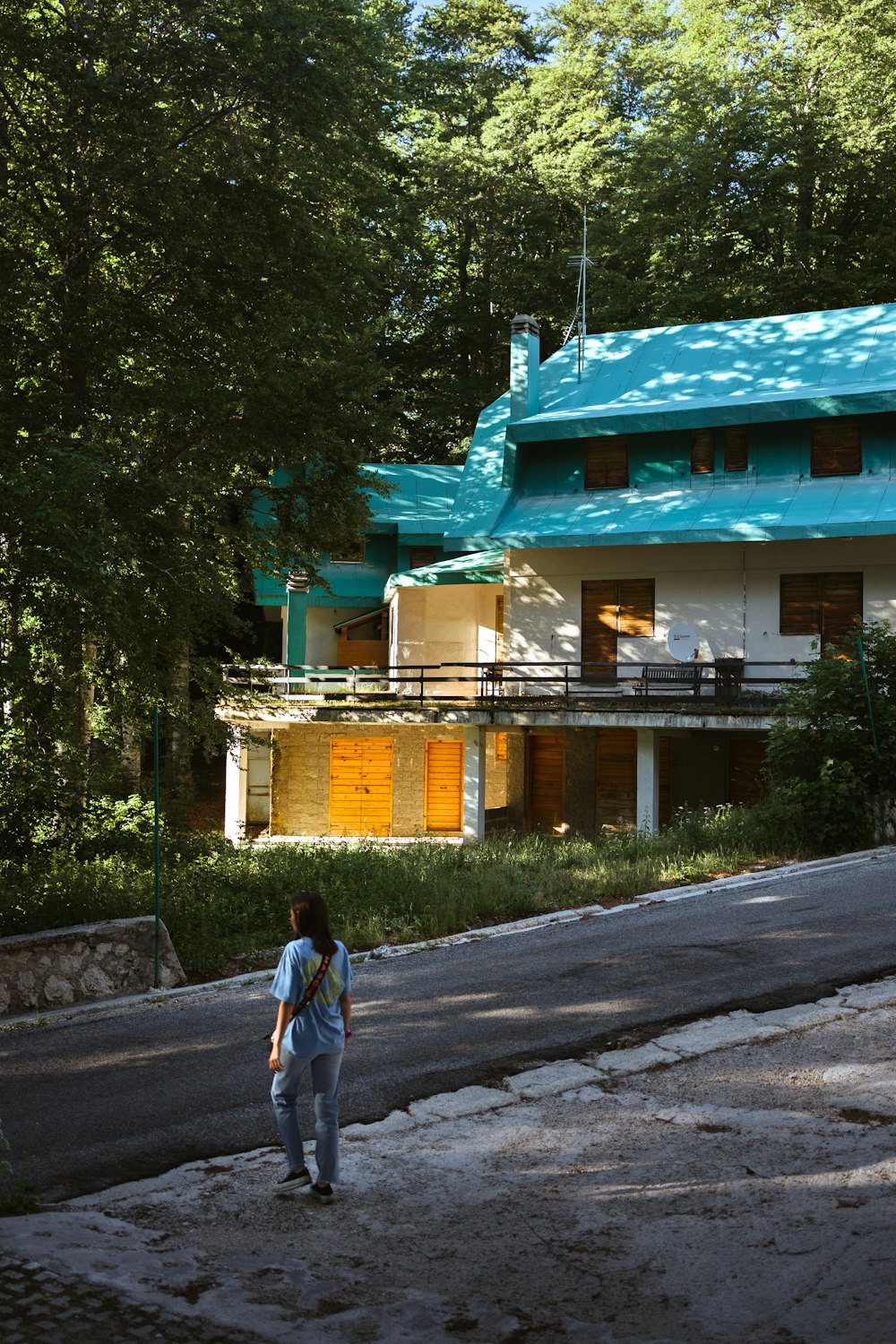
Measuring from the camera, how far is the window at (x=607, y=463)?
28953 mm

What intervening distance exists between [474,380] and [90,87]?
31146mm

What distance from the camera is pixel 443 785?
32.7 metres

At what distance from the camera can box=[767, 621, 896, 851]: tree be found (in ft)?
58.9

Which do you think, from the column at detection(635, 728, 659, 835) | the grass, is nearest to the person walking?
the grass

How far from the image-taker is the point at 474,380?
1866 inches

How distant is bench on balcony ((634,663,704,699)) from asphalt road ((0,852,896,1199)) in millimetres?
11494

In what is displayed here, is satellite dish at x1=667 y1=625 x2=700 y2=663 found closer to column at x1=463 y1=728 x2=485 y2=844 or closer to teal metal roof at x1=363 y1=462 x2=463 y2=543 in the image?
column at x1=463 y1=728 x2=485 y2=844

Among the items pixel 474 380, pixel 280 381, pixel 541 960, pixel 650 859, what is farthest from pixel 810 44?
pixel 541 960

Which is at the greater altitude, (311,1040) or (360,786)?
(311,1040)

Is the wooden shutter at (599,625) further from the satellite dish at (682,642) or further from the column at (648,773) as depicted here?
the satellite dish at (682,642)

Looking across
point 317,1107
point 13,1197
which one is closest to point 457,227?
point 317,1107

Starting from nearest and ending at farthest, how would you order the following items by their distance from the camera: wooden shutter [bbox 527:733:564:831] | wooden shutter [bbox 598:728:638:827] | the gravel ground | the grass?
1. the gravel ground
2. the grass
3. wooden shutter [bbox 598:728:638:827]
4. wooden shutter [bbox 527:733:564:831]

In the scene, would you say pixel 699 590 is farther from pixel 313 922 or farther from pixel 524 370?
pixel 313 922

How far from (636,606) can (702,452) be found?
3826mm
